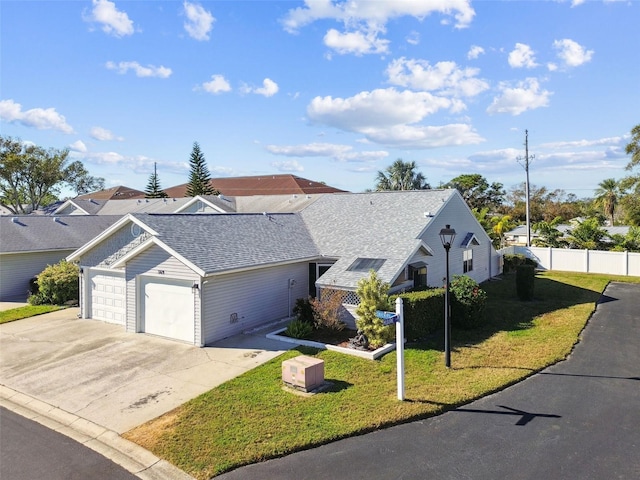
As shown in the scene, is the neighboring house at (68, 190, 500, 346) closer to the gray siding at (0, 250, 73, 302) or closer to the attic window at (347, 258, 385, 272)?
the attic window at (347, 258, 385, 272)

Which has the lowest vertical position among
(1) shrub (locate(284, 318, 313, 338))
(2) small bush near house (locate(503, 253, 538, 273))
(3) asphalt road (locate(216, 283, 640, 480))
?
(3) asphalt road (locate(216, 283, 640, 480))

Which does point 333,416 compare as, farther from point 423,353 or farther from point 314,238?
point 314,238

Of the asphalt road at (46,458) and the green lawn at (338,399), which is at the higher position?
the green lawn at (338,399)

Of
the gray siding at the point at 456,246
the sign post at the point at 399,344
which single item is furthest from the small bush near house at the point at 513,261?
the sign post at the point at 399,344

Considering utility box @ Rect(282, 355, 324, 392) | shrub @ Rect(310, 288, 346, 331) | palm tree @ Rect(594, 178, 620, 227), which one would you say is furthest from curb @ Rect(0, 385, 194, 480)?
palm tree @ Rect(594, 178, 620, 227)

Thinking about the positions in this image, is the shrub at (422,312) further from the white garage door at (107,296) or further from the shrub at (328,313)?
the white garage door at (107,296)

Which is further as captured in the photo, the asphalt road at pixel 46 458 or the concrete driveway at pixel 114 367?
the concrete driveway at pixel 114 367

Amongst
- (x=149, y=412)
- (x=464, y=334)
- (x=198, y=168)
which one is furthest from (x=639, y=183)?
(x=198, y=168)
